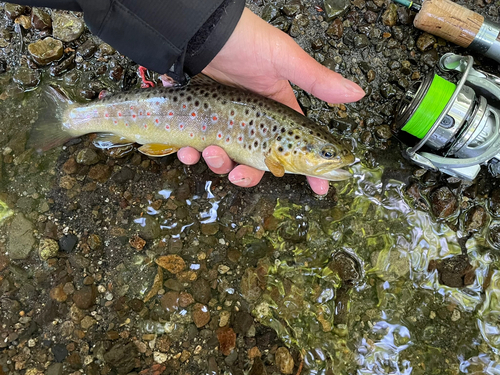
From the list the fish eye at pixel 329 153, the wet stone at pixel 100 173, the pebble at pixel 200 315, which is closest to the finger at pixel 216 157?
→ the fish eye at pixel 329 153

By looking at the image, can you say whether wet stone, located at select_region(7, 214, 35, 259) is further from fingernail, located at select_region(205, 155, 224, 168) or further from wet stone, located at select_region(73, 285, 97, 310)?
fingernail, located at select_region(205, 155, 224, 168)

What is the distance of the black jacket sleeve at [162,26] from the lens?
6.31 ft

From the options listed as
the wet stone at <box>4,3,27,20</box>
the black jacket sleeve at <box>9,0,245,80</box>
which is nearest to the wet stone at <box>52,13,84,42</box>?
the wet stone at <box>4,3,27,20</box>

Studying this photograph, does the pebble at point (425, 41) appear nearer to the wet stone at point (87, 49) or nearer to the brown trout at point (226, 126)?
the brown trout at point (226, 126)

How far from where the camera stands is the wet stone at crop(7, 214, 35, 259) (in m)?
2.68

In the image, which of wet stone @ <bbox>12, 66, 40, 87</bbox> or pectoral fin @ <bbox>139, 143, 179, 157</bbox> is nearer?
pectoral fin @ <bbox>139, 143, 179, 157</bbox>

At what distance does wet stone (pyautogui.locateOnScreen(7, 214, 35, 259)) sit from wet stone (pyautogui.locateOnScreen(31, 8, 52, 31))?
5.16ft

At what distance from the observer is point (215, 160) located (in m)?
2.52

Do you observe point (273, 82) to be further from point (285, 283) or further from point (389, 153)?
point (285, 283)

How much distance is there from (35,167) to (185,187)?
47.6 inches

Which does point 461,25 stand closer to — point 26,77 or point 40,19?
point 40,19

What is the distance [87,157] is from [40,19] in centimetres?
123

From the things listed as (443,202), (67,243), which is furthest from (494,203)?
(67,243)

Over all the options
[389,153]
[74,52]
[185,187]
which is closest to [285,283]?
[185,187]
